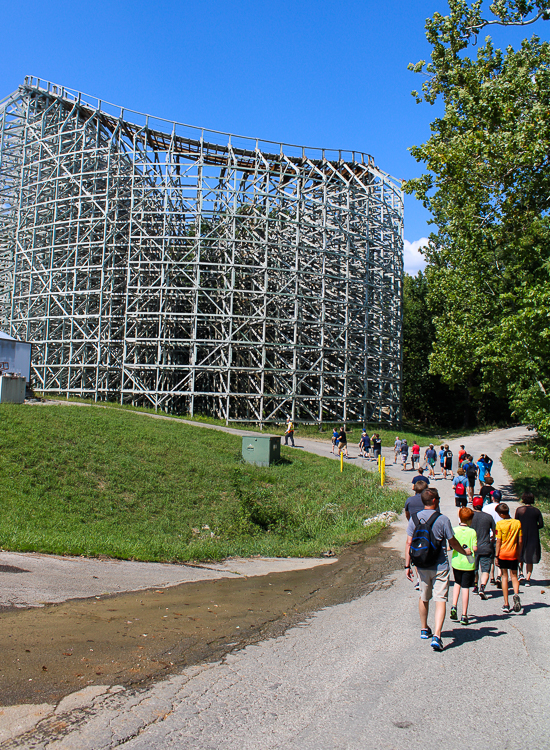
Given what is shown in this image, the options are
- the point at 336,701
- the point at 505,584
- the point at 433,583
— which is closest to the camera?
the point at 336,701

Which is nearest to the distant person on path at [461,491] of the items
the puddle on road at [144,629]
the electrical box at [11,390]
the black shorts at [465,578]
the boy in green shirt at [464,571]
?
the puddle on road at [144,629]

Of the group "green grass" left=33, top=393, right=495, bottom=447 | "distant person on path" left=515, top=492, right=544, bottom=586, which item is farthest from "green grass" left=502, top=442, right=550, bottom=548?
"green grass" left=33, top=393, right=495, bottom=447

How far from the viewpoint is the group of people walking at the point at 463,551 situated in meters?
5.99

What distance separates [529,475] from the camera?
20516mm

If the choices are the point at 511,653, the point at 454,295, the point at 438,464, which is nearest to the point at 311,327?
the point at 438,464

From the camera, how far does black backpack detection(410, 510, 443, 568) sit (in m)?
5.95

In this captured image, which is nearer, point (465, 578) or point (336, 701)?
point (336, 701)

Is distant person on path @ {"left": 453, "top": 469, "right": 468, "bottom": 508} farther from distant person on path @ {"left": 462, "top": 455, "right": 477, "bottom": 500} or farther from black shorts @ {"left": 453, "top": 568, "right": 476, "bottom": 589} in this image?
black shorts @ {"left": 453, "top": 568, "right": 476, "bottom": 589}

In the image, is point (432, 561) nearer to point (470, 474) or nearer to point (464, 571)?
point (464, 571)

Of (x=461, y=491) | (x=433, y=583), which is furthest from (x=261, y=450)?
(x=433, y=583)

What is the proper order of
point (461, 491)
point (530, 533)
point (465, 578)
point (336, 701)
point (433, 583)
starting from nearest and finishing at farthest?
point (336, 701)
point (433, 583)
point (465, 578)
point (530, 533)
point (461, 491)

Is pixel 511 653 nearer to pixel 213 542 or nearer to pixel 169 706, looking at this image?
pixel 169 706

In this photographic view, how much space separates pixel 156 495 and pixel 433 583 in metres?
10.9

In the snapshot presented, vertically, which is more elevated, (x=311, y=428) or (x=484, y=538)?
(x=311, y=428)
